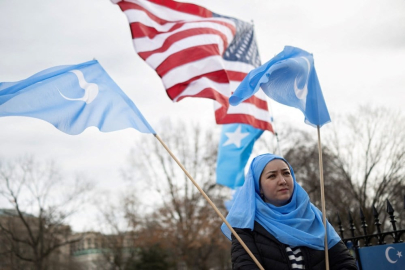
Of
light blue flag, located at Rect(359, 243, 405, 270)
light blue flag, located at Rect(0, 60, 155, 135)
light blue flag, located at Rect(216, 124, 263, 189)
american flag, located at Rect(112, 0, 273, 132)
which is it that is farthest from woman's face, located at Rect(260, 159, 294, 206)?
light blue flag, located at Rect(216, 124, 263, 189)

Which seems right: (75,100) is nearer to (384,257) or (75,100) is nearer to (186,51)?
(186,51)

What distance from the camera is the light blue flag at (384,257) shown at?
4262 millimetres

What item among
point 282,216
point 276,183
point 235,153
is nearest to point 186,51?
point 235,153

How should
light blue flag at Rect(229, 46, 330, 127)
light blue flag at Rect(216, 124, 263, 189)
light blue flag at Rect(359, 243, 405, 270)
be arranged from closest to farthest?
light blue flag at Rect(229, 46, 330, 127) < light blue flag at Rect(359, 243, 405, 270) < light blue flag at Rect(216, 124, 263, 189)

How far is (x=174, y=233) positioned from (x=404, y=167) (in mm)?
16831

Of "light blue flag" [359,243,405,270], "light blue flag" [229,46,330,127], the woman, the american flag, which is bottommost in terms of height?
"light blue flag" [359,243,405,270]

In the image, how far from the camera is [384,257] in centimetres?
439

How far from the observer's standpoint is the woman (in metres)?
2.68

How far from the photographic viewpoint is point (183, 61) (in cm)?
703

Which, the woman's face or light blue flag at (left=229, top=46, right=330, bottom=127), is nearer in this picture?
the woman's face

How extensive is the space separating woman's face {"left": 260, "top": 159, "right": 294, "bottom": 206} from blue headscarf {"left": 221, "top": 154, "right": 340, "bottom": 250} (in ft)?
0.14

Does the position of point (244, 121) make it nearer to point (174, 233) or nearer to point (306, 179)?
point (306, 179)

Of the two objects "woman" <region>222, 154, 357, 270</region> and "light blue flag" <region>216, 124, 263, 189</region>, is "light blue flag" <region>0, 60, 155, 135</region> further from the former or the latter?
"light blue flag" <region>216, 124, 263, 189</region>

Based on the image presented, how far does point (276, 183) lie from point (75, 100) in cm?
242
